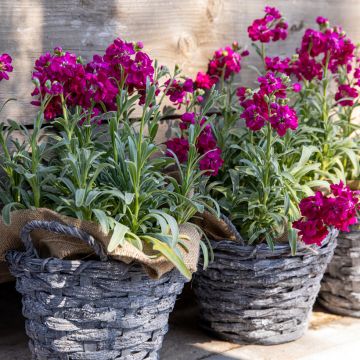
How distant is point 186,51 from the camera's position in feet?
8.62

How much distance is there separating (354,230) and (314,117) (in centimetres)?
43

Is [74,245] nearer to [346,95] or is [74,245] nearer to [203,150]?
[203,150]

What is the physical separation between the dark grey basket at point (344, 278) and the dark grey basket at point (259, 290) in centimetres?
20

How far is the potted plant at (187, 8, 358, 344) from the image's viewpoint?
2.13 metres

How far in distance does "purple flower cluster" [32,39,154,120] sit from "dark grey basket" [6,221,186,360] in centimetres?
35

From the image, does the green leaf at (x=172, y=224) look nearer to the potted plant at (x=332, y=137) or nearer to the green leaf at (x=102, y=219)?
the green leaf at (x=102, y=219)

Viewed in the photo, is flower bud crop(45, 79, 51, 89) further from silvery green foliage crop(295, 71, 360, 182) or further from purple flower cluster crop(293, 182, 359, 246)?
silvery green foliage crop(295, 71, 360, 182)

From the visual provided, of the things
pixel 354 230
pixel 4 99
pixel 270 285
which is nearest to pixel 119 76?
pixel 4 99

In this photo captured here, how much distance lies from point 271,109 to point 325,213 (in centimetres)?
33

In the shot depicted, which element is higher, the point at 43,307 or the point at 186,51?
the point at 186,51

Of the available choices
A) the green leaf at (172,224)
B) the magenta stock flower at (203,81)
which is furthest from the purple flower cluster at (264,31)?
the green leaf at (172,224)

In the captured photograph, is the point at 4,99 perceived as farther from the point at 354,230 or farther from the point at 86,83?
the point at 354,230

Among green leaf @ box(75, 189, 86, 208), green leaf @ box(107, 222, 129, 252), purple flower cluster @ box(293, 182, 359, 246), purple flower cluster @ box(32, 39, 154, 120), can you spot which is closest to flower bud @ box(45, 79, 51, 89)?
purple flower cluster @ box(32, 39, 154, 120)

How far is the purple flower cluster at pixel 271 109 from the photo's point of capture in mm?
2002
